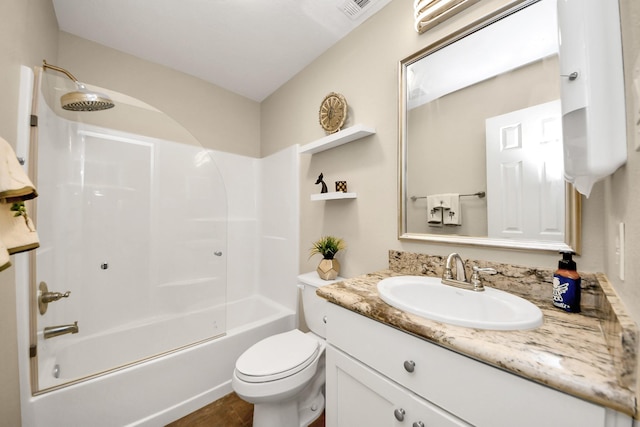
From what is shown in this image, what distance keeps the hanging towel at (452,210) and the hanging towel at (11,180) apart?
150 cm

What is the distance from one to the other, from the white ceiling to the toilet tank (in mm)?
1731

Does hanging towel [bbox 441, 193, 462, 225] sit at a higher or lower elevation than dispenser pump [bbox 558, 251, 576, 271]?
higher

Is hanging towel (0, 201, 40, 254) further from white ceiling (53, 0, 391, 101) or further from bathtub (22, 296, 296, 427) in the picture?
white ceiling (53, 0, 391, 101)

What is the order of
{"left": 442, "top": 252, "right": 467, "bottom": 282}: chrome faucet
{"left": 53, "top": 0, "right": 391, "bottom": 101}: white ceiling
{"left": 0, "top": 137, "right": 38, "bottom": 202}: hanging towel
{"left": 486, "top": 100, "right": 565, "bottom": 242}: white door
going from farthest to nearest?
1. {"left": 53, "top": 0, "right": 391, "bottom": 101}: white ceiling
2. {"left": 442, "top": 252, "right": 467, "bottom": 282}: chrome faucet
3. {"left": 486, "top": 100, "right": 565, "bottom": 242}: white door
4. {"left": 0, "top": 137, "right": 38, "bottom": 202}: hanging towel

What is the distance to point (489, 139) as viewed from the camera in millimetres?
1079

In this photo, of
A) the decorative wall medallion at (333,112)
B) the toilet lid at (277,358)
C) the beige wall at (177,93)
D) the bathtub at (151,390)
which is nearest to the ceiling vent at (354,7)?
the decorative wall medallion at (333,112)

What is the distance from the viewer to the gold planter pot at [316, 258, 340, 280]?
1.62m

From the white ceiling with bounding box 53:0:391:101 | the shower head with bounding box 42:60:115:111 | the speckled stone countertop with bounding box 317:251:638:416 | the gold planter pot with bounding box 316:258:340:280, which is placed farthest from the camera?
the gold planter pot with bounding box 316:258:340:280

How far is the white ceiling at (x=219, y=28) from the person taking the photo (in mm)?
1493

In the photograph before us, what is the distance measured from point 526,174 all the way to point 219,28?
6.62 ft

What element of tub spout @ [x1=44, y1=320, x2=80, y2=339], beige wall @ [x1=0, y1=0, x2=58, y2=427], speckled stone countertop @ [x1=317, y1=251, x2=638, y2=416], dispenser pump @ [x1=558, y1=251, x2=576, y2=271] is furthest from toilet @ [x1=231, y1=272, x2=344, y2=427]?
dispenser pump @ [x1=558, y1=251, x2=576, y2=271]

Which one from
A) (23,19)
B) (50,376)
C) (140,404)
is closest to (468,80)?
(23,19)

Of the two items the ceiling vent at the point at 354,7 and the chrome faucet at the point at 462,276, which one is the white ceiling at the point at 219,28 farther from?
the chrome faucet at the point at 462,276

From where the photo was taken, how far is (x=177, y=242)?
2.06 m
